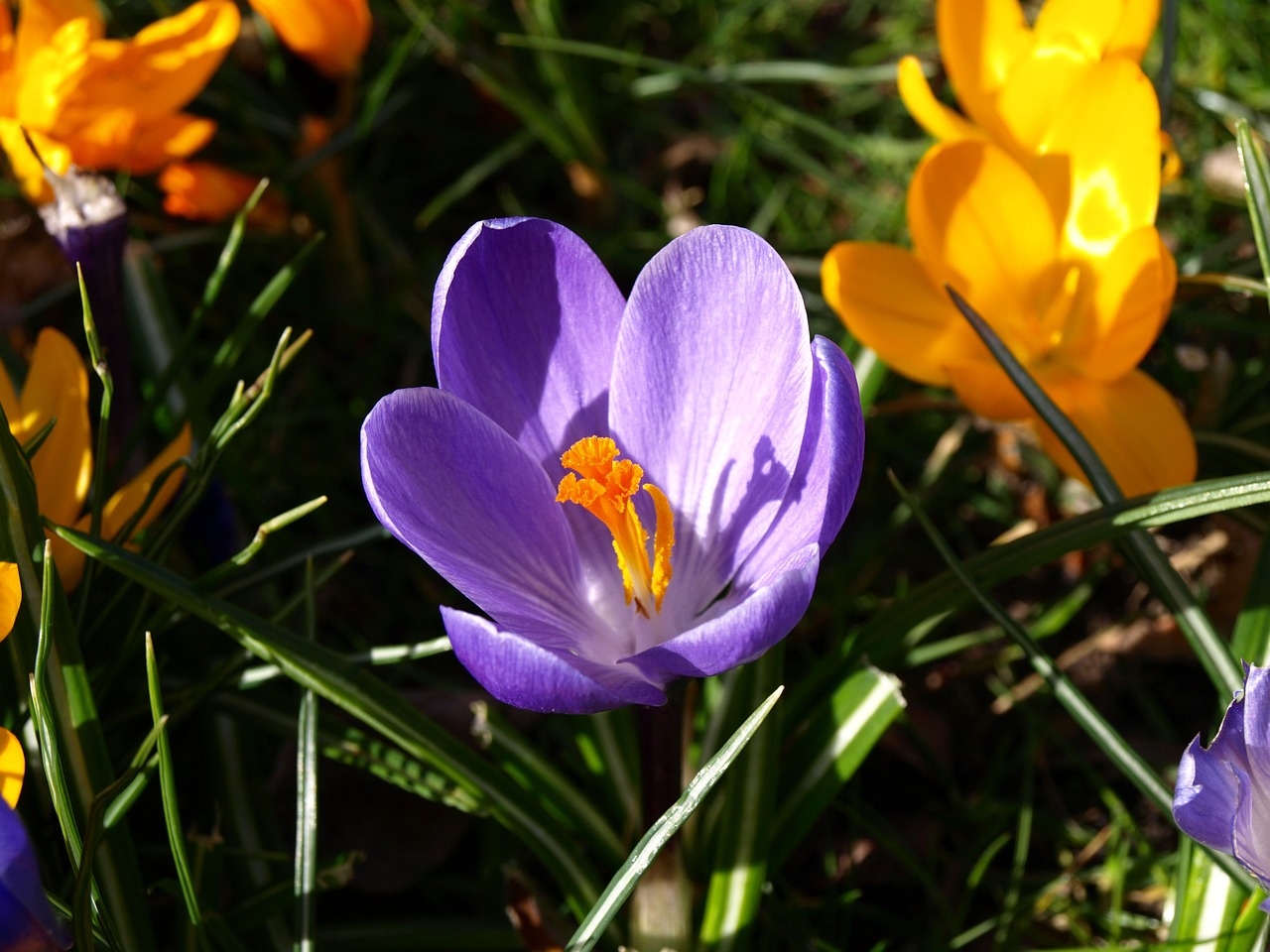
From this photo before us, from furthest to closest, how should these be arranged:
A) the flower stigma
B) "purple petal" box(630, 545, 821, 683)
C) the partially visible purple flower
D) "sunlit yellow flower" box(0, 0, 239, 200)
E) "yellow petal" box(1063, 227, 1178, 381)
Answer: "sunlit yellow flower" box(0, 0, 239, 200) < "yellow petal" box(1063, 227, 1178, 381) < the flower stigma < "purple petal" box(630, 545, 821, 683) < the partially visible purple flower

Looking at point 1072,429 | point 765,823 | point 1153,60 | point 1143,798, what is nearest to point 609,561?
point 765,823

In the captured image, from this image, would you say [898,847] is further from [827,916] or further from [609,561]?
[609,561]

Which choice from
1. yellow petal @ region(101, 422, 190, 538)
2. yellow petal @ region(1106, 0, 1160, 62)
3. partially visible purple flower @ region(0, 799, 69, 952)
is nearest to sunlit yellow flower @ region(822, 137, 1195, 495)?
yellow petal @ region(1106, 0, 1160, 62)

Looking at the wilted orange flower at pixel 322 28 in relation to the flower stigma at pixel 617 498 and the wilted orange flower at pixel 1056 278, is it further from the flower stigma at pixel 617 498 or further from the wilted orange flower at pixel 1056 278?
the flower stigma at pixel 617 498

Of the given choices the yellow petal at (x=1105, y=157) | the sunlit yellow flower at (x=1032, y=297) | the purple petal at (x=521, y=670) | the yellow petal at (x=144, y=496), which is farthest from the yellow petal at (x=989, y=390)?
the yellow petal at (x=144, y=496)

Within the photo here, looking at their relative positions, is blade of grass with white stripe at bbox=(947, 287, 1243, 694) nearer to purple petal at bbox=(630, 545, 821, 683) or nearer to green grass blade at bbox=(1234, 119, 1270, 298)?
green grass blade at bbox=(1234, 119, 1270, 298)

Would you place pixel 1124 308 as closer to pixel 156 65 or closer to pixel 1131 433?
pixel 1131 433

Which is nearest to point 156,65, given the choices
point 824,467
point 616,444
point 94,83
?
point 94,83

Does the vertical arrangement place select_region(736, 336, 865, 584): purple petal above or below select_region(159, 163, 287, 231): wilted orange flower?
above
